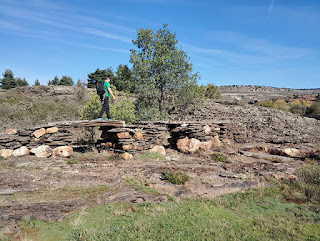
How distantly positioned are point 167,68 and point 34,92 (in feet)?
90.2

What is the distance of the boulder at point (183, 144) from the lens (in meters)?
11.3

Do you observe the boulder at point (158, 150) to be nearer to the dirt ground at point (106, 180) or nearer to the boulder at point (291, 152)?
the dirt ground at point (106, 180)

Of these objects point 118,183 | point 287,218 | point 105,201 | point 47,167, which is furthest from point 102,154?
point 287,218

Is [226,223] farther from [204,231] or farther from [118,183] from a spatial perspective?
[118,183]

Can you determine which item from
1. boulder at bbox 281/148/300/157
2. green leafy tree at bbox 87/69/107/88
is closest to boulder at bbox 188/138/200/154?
boulder at bbox 281/148/300/157

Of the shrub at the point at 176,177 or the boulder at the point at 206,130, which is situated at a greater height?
the boulder at the point at 206,130

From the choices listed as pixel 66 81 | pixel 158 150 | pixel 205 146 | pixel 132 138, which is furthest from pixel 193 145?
pixel 66 81

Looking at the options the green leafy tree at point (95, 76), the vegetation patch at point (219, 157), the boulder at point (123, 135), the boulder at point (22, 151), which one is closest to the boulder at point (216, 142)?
the vegetation patch at point (219, 157)

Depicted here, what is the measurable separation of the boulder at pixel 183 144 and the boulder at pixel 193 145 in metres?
0.18

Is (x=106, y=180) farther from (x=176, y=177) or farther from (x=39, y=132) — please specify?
(x=39, y=132)

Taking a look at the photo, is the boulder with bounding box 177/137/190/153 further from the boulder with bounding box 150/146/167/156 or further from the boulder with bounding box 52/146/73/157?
the boulder with bounding box 52/146/73/157

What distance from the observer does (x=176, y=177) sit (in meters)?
7.25

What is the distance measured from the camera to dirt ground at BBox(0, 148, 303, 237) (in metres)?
5.18

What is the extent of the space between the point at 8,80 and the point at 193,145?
45165 millimetres
